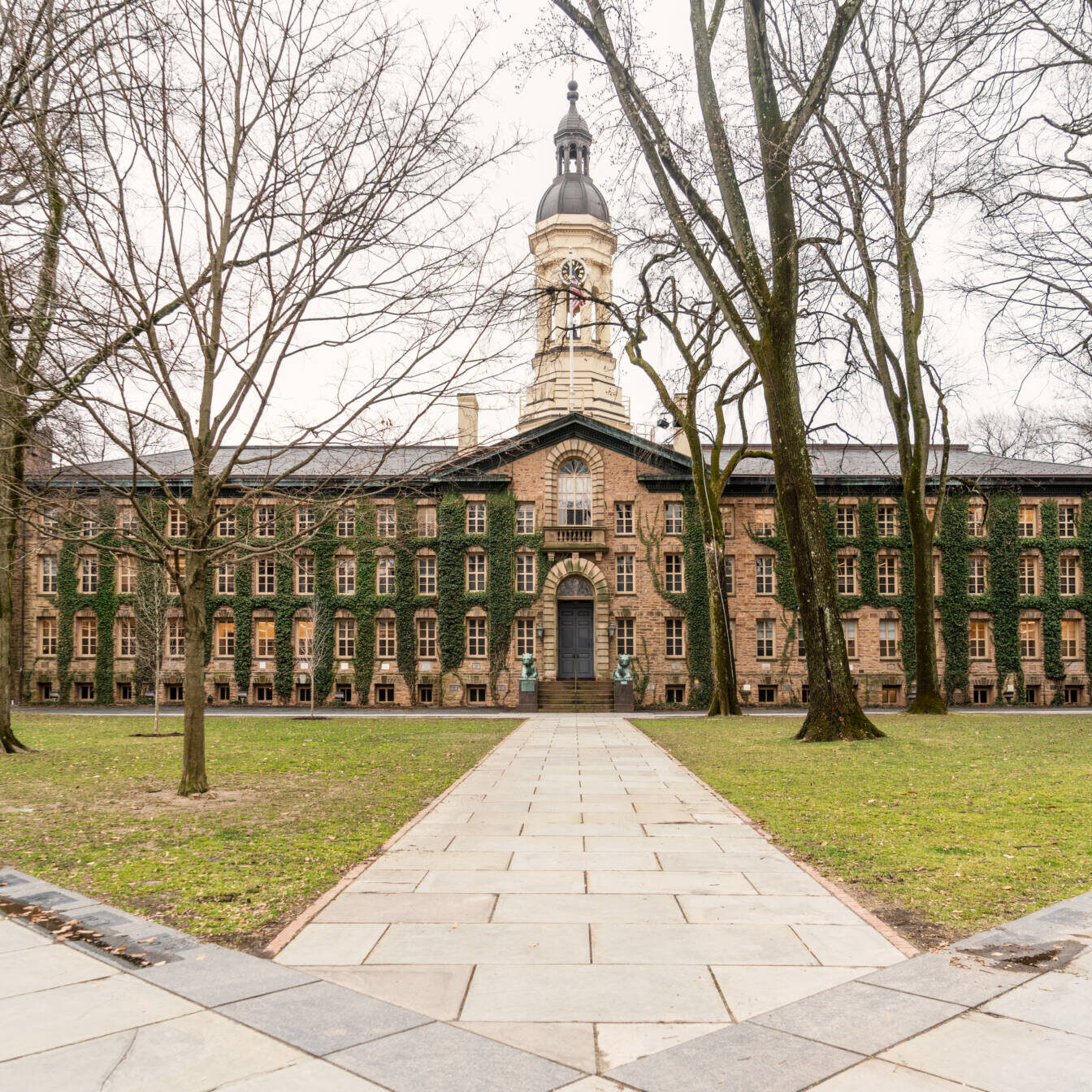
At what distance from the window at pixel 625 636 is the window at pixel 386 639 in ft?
31.4

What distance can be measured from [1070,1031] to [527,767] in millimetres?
11997

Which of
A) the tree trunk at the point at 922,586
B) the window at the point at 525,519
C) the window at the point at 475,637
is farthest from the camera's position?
the window at the point at 525,519

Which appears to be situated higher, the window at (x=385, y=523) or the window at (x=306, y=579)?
the window at (x=385, y=523)

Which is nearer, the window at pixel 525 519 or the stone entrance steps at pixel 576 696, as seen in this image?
the stone entrance steps at pixel 576 696

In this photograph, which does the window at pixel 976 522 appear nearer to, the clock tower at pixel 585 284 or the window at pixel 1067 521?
the window at pixel 1067 521

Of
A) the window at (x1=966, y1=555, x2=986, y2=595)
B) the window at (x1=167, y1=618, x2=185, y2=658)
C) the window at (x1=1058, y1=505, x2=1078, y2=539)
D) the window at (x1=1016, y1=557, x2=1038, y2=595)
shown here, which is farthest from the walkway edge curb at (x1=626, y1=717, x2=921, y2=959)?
the window at (x1=1058, y1=505, x2=1078, y2=539)

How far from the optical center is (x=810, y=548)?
18875mm

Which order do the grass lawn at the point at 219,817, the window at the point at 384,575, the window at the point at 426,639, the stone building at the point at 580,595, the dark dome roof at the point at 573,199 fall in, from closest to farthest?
the grass lawn at the point at 219,817 < the stone building at the point at 580,595 < the window at the point at 426,639 < the window at the point at 384,575 < the dark dome roof at the point at 573,199

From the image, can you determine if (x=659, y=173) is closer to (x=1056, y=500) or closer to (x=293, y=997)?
(x=293, y=997)

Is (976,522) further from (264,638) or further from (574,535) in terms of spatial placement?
(264,638)

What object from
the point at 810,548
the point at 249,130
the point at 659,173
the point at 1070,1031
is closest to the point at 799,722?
the point at 810,548

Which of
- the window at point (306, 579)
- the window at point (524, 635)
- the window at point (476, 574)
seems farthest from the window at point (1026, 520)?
the window at point (306, 579)

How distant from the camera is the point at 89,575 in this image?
134ft

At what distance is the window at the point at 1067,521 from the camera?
4056 cm
